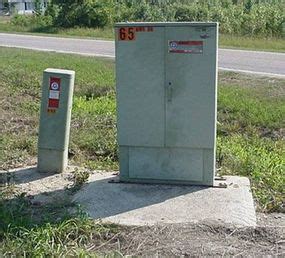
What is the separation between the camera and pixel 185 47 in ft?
16.1

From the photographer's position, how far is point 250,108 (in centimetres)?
871

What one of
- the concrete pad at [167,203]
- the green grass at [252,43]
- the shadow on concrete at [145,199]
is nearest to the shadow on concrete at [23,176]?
the shadow on concrete at [145,199]

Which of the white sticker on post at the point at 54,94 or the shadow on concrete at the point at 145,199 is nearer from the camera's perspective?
the shadow on concrete at the point at 145,199

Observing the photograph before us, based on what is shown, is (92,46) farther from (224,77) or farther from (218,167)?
(218,167)

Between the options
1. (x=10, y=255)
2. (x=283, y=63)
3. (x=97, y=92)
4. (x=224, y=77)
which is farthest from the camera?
(x=283, y=63)

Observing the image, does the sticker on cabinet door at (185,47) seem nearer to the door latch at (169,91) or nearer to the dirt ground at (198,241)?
the door latch at (169,91)

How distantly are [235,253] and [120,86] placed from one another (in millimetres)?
1988

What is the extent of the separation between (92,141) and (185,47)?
2311mm

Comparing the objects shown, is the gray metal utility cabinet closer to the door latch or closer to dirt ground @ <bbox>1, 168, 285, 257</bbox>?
the door latch

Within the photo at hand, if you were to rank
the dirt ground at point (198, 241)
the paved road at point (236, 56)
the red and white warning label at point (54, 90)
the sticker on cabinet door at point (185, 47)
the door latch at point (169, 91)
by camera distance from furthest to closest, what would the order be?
the paved road at point (236, 56), the red and white warning label at point (54, 90), the door latch at point (169, 91), the sticker on cabinet door at point (185, 47), the dirt ground at point (198, 241)

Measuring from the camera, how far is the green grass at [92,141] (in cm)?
416

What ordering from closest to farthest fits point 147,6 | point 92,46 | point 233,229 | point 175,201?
1. point 233,229
2. point 175,201
3. point 92,46
4. point 147,6

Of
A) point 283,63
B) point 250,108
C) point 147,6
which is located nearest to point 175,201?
point 250,108

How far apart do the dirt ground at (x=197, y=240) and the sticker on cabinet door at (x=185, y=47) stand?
1.56m
